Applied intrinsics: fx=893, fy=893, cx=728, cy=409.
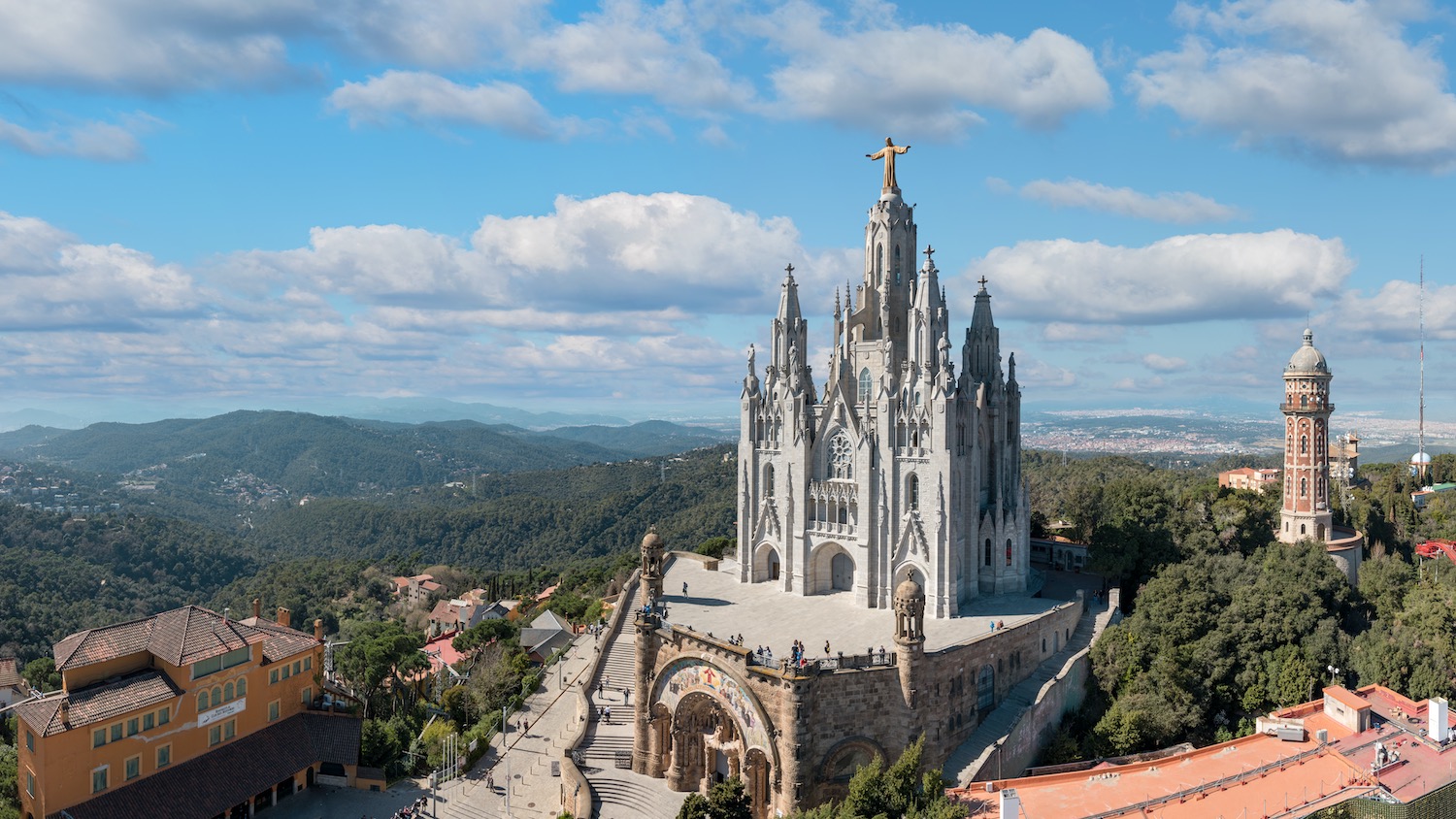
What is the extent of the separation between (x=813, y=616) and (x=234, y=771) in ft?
71.5

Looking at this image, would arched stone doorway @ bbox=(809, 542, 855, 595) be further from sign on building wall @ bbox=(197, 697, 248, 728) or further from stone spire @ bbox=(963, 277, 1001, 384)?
sign on building wall @ bbox=(197, 697, 248, 728)

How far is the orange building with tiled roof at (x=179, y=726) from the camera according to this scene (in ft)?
90.7

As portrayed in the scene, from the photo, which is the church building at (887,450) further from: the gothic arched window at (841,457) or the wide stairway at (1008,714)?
the wide stairway at (1008,714)

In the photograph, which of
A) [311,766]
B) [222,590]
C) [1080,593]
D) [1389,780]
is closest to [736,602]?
[1080,593]

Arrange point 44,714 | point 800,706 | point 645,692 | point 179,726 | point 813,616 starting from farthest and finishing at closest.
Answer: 1. point 813,616
2. point 645,692
3. point 179,726
4. point 800,706
5. point 44,714

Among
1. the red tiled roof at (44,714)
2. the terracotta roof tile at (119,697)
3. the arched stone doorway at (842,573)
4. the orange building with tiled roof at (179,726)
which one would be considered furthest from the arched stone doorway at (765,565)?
the red tiled roof at (44,714)

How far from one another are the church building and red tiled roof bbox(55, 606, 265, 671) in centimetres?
2148

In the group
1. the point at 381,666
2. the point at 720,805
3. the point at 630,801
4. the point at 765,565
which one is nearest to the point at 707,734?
the point at 630,801

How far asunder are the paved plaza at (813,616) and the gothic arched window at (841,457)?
5.41 m

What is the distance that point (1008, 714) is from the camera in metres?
31.8

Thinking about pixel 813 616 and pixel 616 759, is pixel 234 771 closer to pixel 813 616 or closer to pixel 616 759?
pixel 616 759

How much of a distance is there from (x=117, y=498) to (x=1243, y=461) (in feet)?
705

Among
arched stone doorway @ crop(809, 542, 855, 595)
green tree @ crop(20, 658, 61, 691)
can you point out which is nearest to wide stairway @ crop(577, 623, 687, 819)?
arched stone doorway @ crop(809, 542, 855, 595)

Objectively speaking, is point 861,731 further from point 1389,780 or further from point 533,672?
point 533,672
